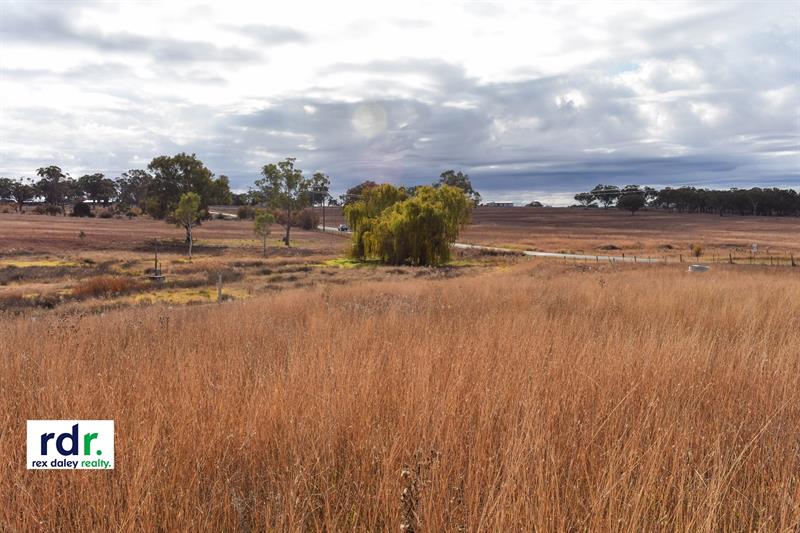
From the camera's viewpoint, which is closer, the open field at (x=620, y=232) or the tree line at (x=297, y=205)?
the tree line at (x=297, y=205)

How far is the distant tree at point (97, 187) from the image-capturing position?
14538 centimetres

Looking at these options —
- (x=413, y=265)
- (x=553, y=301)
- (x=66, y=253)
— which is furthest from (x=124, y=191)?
(x=553, y=301)

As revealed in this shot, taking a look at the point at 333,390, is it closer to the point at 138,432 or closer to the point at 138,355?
the point at 138,432

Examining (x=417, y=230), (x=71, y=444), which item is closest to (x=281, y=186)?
(x=417, y=230)

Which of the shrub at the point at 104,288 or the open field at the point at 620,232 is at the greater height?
the open field at the point at 620,232

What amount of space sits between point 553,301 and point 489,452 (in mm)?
7769

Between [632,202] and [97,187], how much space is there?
162165 millimetres

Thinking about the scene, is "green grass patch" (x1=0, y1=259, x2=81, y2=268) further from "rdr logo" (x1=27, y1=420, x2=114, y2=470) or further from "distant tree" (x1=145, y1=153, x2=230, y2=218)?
"rdr logo" (x1=27, y1=420, x2=114, y2=470)

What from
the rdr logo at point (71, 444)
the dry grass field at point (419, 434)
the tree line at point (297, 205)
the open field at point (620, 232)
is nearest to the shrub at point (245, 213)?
the tree line at point (297, 205)

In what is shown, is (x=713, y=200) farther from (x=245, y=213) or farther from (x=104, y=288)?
(x=104, y=288)

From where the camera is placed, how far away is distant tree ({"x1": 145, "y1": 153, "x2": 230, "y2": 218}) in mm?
66125

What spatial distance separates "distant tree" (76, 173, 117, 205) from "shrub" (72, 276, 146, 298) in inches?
5517

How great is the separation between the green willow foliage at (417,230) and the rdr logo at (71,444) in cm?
3939

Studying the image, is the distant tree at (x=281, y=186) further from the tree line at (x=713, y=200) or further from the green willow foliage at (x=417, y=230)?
the tree line at (x=713, y=200)
